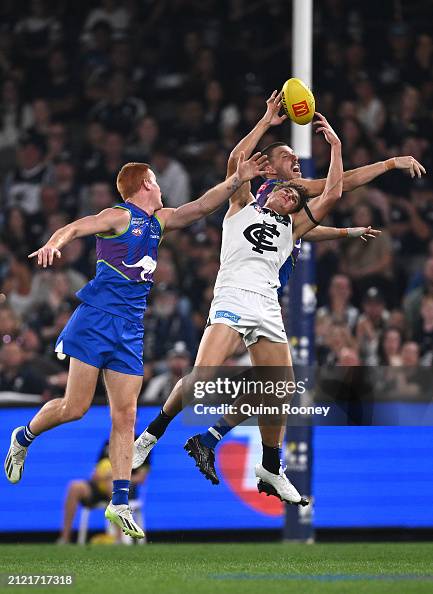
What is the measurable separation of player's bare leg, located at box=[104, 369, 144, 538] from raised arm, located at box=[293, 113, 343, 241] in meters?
1.81

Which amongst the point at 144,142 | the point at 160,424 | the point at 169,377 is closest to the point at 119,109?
the point at 144,142

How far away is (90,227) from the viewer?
31.9 feet

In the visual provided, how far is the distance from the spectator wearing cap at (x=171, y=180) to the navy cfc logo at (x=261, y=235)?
21.6 ft

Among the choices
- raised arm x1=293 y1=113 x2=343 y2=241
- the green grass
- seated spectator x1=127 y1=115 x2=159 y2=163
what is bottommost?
the green grass

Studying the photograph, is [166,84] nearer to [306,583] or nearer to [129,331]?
[129,331]

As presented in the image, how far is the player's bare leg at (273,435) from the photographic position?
10547 millimetres

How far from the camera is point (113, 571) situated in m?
10.1

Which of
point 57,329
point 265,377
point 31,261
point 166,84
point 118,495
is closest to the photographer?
point 118,495

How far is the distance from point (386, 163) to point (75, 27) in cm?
999

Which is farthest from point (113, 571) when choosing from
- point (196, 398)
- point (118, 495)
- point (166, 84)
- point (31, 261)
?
point (166, 84)

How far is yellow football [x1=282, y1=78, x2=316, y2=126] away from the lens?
1034 cm

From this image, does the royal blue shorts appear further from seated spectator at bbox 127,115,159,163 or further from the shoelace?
seated spectator at bbox 127,115,159,163

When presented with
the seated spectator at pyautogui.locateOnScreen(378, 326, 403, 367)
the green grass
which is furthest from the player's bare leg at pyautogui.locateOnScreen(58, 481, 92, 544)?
the seated spectator at pyautogui.locateOnScreen(378, 326, 403, 367)

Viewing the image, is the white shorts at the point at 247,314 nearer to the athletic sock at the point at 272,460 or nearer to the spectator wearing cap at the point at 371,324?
the athletic sock at the point at 272,460
